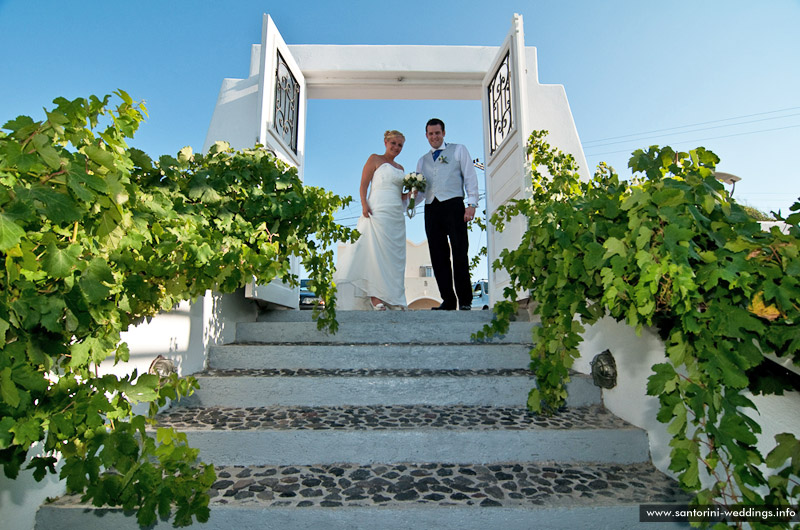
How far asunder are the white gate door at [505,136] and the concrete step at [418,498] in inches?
65.6

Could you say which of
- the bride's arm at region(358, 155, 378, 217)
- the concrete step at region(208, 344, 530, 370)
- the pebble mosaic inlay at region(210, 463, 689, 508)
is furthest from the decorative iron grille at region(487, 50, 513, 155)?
the pebble mosaic inlay at region(210, 463, 689, 508)

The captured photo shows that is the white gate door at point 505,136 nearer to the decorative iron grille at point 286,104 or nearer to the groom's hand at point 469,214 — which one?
the groom's hand at point 469,214

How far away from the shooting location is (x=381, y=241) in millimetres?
4223

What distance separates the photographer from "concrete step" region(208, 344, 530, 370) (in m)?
2.40

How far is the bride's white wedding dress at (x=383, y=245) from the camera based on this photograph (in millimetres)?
4211

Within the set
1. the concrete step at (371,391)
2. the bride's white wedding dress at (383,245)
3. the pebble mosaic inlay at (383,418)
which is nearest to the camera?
the pebble mosaic inlay at (383,418)

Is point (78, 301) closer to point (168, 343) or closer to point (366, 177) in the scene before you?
point (168, 343)

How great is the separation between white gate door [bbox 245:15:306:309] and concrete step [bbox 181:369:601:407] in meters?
0.95

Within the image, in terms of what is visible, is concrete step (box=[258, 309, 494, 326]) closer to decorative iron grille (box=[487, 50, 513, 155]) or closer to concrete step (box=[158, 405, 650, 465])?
concrete step (box=[158, 405, 650, 465])

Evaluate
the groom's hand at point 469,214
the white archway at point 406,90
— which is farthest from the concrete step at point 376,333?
the groom's hand at point 469,214

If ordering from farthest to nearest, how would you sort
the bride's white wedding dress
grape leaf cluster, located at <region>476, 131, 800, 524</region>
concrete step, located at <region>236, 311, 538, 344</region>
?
1. the bride's white wedding dress
2. concrete step, located at <region>236, 311, 538, 344</region>
3. grape leaf cluster, located at <region>476, 131, 800, 524</region>

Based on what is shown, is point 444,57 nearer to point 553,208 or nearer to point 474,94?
point 474,94

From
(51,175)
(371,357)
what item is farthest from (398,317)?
(51,175)

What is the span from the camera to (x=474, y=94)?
464 cm
